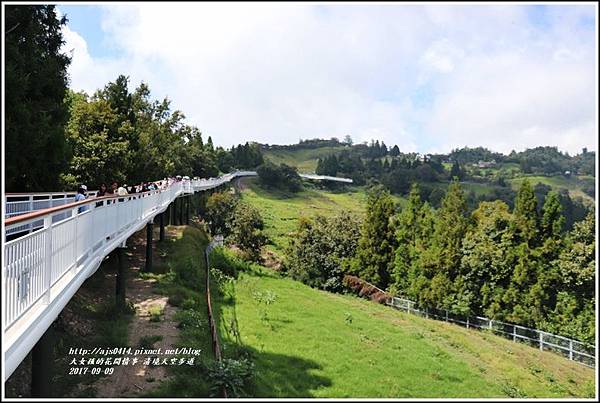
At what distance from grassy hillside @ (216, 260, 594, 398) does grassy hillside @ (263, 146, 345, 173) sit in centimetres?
13893

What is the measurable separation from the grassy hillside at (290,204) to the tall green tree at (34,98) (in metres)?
30.7

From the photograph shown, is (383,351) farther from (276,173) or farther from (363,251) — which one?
(276,173)

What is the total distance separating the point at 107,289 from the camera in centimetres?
1462

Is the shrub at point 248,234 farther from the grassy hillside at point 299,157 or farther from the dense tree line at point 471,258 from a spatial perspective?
the grassy hillside at point 299,157

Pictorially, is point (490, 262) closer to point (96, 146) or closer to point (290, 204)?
point (96, 146)

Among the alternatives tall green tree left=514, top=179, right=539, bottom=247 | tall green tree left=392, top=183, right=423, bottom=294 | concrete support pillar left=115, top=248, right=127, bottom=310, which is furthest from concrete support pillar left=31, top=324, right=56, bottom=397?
tall green tree left=392, top=183, right=423, bottom=294

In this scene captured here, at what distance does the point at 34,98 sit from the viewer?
14.8 metres

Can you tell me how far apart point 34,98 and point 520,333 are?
22.8 m

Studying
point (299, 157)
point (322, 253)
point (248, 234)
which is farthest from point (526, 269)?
point (299, 157)

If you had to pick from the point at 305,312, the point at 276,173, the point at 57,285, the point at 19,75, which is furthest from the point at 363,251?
the point at 276,173

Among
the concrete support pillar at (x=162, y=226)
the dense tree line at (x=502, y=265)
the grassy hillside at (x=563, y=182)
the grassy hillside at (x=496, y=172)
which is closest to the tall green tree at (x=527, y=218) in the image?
the dense tree line at (x=502, y=265)

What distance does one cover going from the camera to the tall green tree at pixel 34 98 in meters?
12.4

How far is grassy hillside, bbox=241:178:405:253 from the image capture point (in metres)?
57.5

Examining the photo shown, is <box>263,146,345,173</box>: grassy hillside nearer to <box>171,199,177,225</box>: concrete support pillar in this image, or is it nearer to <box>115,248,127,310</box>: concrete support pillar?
<box>171,199,177,225</box>: concrete support pillar
